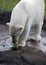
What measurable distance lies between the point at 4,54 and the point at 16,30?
0.74 meters

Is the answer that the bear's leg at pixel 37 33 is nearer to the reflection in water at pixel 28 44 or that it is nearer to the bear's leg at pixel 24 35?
the reflection in water at pixel 28 44

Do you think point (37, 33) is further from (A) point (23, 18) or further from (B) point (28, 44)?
(A) point (23, 18)

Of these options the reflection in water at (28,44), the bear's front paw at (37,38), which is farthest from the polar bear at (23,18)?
the bear's front paw at (37,38)

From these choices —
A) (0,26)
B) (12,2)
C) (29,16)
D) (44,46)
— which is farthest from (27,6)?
(12,2)

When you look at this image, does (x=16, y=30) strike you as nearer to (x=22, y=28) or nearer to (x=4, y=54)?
(x=22, y=28)

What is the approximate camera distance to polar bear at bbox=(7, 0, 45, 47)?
664 cm

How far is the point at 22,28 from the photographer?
666cm

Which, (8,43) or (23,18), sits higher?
(23,18)

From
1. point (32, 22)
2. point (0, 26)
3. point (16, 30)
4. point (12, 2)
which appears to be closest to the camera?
point (16, 30)

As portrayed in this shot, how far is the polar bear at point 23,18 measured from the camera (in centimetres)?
664

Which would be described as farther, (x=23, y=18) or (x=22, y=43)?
(x=22, y=43)

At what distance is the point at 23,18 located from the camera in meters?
6.70

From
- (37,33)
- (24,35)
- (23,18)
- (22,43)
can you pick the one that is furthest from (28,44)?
(23,18)

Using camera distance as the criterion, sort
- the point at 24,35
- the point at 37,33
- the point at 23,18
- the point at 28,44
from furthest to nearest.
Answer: the point at 37,33, the point at 28,44, the point at 24,35, the point at 23,18
